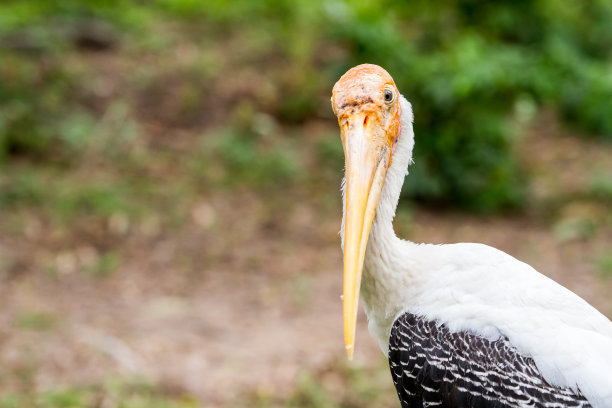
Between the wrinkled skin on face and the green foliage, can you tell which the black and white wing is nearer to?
the wrinkled skin on face

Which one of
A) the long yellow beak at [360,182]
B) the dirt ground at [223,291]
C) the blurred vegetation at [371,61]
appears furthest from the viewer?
the blurred vegetation at [371,61]

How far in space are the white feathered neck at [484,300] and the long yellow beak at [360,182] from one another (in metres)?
0.17

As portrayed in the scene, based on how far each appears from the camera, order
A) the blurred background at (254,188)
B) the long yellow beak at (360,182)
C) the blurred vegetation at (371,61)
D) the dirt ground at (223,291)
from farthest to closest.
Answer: the blurred vegetation at (371,61) < the blurred background at (254,188) < the dirt ground at (223,291) < the long yellow beak at (360,182)

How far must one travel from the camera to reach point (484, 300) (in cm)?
275

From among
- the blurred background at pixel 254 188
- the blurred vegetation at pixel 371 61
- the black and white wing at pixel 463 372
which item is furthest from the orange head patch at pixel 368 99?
the blurred vegetation at pixel 371 61

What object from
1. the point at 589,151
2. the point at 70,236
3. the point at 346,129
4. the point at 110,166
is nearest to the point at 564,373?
the point at 346,129

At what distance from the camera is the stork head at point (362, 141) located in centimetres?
255

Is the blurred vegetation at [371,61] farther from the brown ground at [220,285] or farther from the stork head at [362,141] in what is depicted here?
the stork head at [362,141]

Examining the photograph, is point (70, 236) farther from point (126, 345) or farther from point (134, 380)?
point (134, 380)

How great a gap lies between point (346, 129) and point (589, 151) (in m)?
7.26

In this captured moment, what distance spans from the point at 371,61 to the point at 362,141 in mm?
4696

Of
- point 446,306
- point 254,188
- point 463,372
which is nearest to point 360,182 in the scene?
point 446,306

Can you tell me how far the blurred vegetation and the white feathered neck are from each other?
3977 mm

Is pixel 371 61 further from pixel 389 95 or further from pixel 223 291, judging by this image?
pixel 389 95
